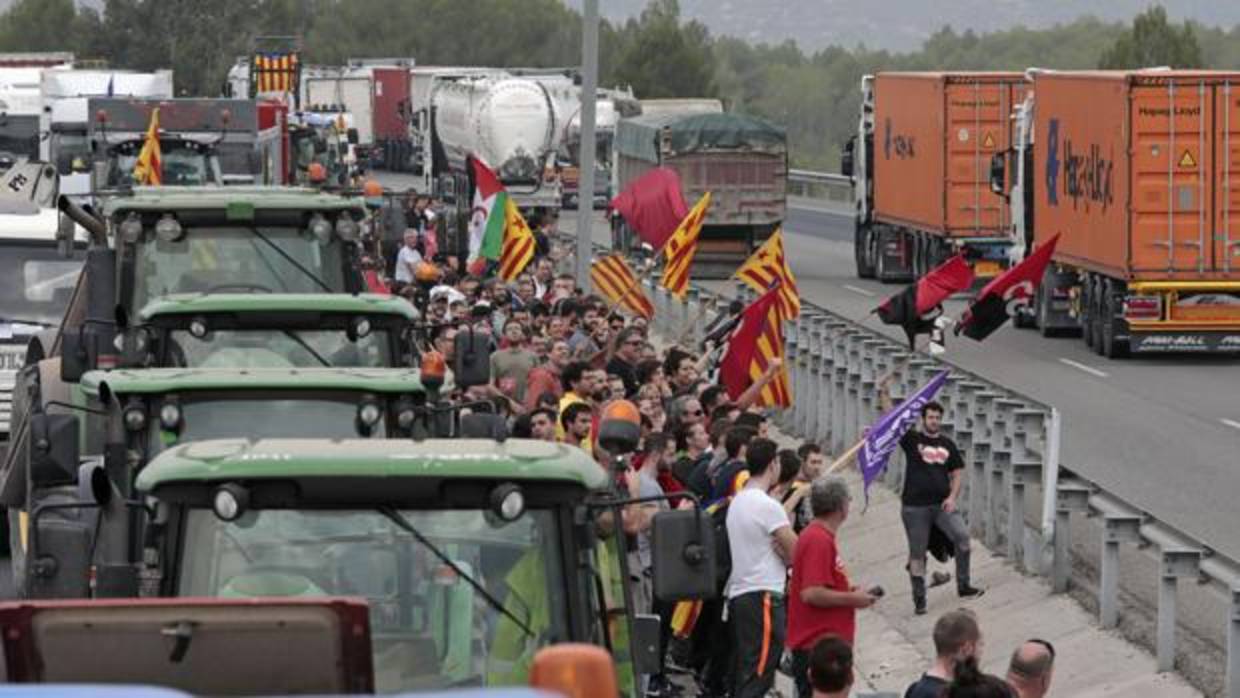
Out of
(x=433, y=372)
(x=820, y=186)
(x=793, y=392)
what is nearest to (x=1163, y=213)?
(x=793, y=392)

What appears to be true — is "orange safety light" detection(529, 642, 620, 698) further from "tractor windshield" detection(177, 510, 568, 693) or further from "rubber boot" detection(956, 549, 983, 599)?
"rubber boot" detection(956, 549, 983, 599)

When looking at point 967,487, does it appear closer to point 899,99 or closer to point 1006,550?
point 1006,550

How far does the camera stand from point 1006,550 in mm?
21047

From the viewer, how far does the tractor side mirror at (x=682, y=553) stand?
392 inches

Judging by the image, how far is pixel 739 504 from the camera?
15.1 meters

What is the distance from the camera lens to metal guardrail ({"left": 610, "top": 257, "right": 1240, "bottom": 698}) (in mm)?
16625

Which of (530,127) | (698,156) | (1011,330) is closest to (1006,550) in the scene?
(1011,330)

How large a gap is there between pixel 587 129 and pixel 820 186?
64607mm

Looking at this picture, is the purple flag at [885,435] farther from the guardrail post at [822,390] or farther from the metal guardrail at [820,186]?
the metal guardrail at [820,186]

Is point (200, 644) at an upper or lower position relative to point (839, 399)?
upper

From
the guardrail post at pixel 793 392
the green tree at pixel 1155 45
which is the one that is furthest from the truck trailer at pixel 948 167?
the green tree at pixel 1155 45

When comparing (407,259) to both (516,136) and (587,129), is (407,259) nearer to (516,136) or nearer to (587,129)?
(587,129)

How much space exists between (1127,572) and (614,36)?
147651 mm

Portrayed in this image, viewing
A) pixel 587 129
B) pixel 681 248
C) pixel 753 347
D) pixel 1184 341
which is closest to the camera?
pixel 753 347
